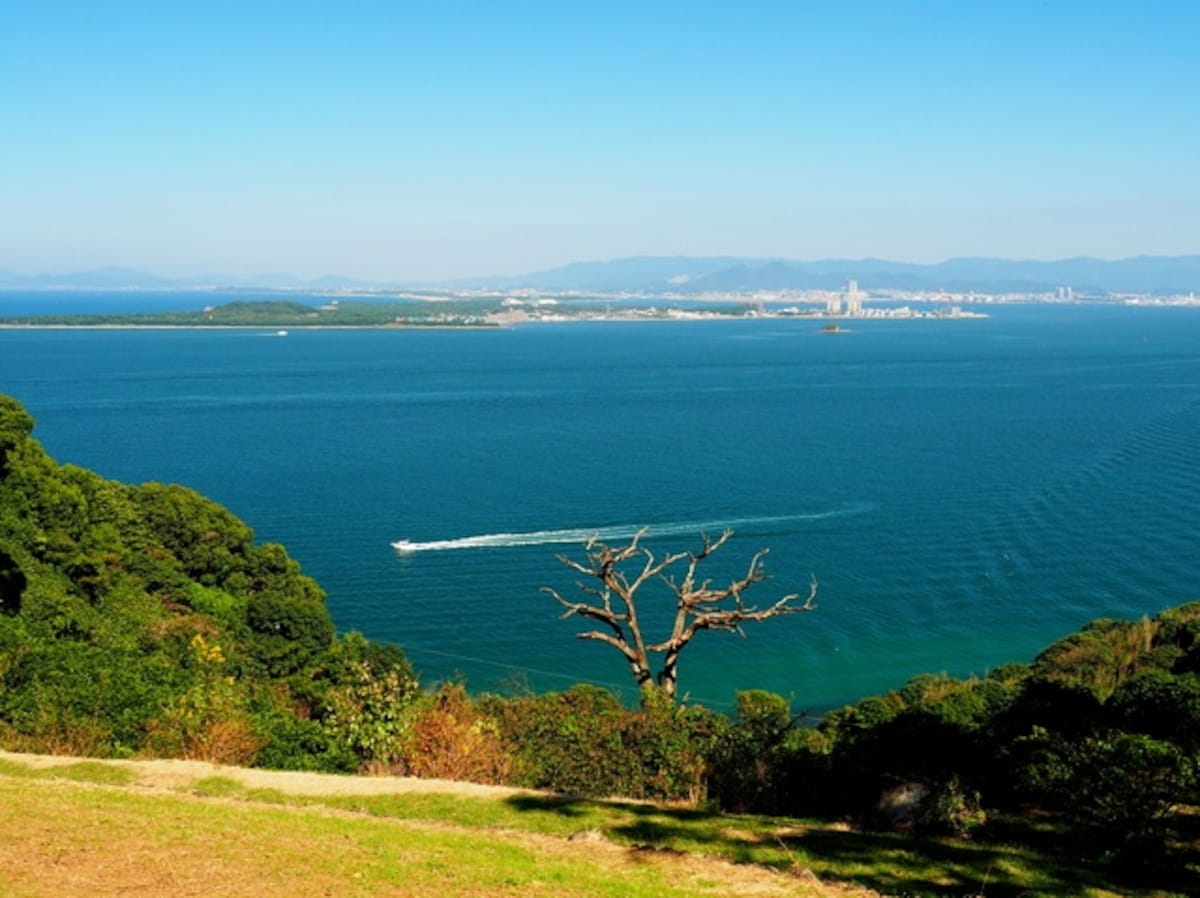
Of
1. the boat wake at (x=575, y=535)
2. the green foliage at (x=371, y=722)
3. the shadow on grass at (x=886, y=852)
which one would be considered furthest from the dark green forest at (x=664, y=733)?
the boat wake at (x=575, y=535)

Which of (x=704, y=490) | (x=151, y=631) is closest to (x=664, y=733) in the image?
(x=151, y=631)

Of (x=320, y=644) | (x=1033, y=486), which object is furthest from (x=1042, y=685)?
(x=1033, y=486)

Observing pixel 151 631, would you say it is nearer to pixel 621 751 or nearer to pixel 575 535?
pixel 621 751

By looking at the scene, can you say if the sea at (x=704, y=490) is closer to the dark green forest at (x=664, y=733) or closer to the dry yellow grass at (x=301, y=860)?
the dark green forest at (x=664, y=733)

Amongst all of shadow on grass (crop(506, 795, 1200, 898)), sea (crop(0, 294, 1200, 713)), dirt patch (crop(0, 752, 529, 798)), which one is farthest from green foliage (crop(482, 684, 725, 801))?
sea (crop(0, 294, 1200, 713))

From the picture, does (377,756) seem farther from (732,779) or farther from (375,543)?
(375,543)

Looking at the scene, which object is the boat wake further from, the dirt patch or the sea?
the dirt patch
